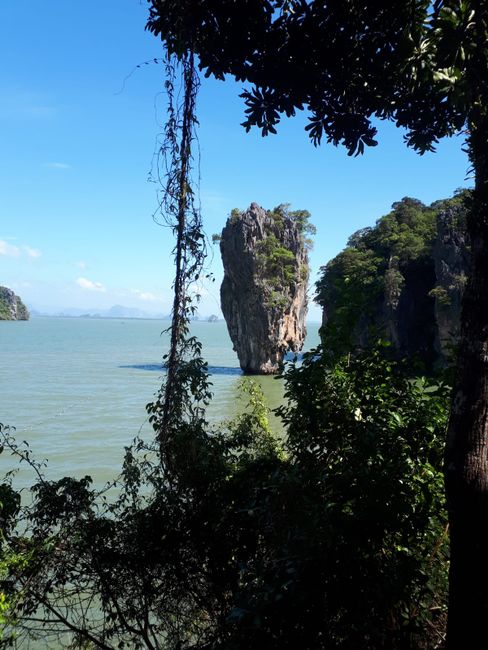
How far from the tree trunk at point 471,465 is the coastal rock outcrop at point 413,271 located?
22.0m

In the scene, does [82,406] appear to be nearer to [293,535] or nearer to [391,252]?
[293,535]

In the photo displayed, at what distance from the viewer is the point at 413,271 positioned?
125ft

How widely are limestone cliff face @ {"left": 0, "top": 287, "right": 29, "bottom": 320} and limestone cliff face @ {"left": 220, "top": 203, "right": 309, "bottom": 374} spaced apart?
116 meters

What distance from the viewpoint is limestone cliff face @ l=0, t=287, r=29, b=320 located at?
143050 mm

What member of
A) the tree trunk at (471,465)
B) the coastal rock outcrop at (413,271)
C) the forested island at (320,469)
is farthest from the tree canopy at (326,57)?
the coastal rock outcrop at (413,271)

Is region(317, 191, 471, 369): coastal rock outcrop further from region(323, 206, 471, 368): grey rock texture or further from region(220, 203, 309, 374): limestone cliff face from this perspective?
region(220, 203, 309, 374): limestone cliff face

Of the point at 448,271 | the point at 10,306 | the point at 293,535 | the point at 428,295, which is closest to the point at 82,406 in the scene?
the point at 293,535

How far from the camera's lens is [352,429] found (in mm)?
3502

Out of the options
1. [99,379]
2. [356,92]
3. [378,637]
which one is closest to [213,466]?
[378,637]

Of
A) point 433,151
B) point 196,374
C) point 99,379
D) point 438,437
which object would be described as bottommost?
point 99,379

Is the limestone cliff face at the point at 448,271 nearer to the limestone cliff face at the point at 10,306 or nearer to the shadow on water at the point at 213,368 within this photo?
the shadow on water at the point at 213,368

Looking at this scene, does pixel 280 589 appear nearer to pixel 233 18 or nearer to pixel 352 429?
pixel 352 429

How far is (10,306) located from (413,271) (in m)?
135

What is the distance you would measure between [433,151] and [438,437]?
100 inches
